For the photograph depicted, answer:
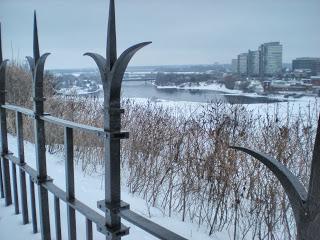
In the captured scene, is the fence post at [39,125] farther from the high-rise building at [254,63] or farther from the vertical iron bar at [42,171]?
the high-rise building at [254,63]

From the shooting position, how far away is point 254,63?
219 inches

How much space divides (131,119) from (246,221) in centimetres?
360

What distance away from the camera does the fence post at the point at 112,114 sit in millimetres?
1637

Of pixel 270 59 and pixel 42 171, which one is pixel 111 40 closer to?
pixel 42 171

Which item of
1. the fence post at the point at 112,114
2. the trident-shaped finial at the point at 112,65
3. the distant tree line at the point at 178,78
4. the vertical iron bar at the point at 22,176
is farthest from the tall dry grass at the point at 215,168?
the distant tree line at the point at 178,78

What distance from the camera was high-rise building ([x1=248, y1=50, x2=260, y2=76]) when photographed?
17.5 ft

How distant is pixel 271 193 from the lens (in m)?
4.18

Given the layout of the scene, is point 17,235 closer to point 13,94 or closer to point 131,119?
point 131,119

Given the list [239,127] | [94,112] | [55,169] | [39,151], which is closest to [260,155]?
[39,151]

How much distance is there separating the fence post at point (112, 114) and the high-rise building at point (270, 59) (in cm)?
336

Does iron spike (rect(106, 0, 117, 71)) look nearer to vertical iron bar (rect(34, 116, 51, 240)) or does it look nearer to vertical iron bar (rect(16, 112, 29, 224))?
vertical iron bar (rect(34, 116, 51, 240))

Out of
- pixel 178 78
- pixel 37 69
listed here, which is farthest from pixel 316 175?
pixel 178 78

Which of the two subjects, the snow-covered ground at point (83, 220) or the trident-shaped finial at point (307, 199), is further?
the snow-covered ground at point (83, 220)

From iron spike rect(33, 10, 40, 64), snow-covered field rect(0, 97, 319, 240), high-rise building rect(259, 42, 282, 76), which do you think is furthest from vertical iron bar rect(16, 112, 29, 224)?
high-rise building rect(259, 42, 282, 76)
